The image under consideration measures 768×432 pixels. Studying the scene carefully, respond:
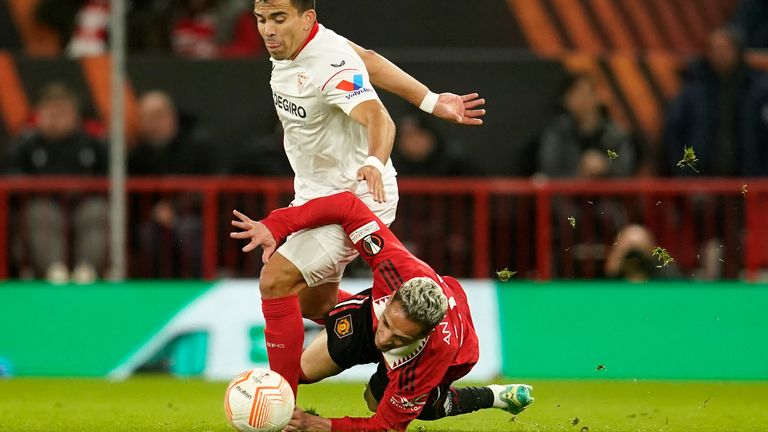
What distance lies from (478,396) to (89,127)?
271 inches

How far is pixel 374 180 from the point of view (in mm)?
7863

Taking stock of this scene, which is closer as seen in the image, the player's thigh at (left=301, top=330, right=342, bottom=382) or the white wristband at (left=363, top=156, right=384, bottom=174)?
the white wristband at (left=363, top=156, right=384, bottom=174)

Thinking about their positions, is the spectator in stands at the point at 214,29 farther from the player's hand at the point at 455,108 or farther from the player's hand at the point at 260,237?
the player's hand at the point at 260,237

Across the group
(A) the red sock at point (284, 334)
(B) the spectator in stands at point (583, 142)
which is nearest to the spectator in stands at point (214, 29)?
(B) the spectator in stands at point (583, 142)

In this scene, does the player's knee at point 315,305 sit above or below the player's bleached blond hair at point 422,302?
below

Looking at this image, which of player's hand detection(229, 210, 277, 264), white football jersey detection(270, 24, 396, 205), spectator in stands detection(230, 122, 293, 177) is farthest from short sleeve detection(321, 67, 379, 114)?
spectator in stands detection(230, 122, 293, 177)

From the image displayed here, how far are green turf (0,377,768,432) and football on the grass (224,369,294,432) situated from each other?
2.63ft

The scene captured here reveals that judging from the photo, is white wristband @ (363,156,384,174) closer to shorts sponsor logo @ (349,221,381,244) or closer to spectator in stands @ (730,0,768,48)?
shorts sponsor logo @ (349,221,381,244)

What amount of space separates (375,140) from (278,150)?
618cm

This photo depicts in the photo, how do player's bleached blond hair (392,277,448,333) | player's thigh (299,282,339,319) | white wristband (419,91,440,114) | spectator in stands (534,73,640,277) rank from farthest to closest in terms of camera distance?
spectator in stands (534,73,640,277), player's thigh (299,282,339,319), white wristband (419,91,440,114), player's bleached blond hair (392,277,448,333)

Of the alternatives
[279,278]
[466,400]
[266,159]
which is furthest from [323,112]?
[266,159]

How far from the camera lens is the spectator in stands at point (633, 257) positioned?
13258mm

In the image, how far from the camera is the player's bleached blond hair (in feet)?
25.6

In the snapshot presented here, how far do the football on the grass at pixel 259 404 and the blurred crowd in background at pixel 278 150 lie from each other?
5.70 metres
